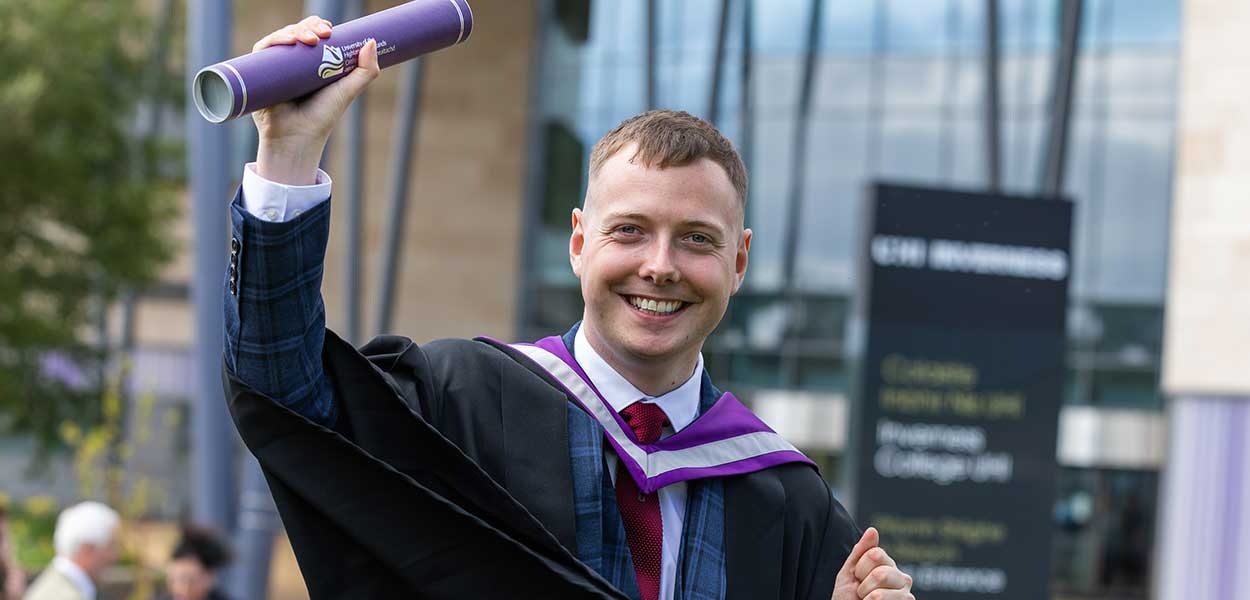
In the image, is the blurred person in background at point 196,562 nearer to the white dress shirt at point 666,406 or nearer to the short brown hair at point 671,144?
the white dress shirt at point 666,406

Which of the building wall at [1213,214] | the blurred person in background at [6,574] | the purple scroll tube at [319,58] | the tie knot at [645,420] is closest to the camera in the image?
the purple scroll tube at [319,58]

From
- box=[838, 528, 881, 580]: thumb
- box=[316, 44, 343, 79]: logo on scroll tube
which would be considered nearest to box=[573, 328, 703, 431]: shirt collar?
box=[838, 528, 881, 580]: thumb

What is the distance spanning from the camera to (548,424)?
7.06 ft

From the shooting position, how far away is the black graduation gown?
1.98m

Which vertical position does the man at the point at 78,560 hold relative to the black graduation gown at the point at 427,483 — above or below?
below

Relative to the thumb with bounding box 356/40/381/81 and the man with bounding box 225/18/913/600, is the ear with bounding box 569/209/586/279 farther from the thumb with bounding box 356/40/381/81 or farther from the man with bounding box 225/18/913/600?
the thumb with bounding box 356/40/381/81

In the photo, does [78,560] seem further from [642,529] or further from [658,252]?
[658,252]

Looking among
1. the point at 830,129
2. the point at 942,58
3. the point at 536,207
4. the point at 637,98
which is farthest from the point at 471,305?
the point at 942,58

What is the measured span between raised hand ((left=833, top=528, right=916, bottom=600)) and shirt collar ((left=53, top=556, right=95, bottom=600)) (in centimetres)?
476

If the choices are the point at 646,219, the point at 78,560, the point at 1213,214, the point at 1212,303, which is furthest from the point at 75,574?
the point at 1212,303

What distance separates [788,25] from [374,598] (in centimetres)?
2296

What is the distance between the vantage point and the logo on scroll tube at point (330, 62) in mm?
1834

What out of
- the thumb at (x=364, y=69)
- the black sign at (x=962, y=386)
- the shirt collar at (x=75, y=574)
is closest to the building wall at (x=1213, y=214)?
the black sign at (x=962, y=386)

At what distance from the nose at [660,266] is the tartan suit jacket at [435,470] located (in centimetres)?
25
